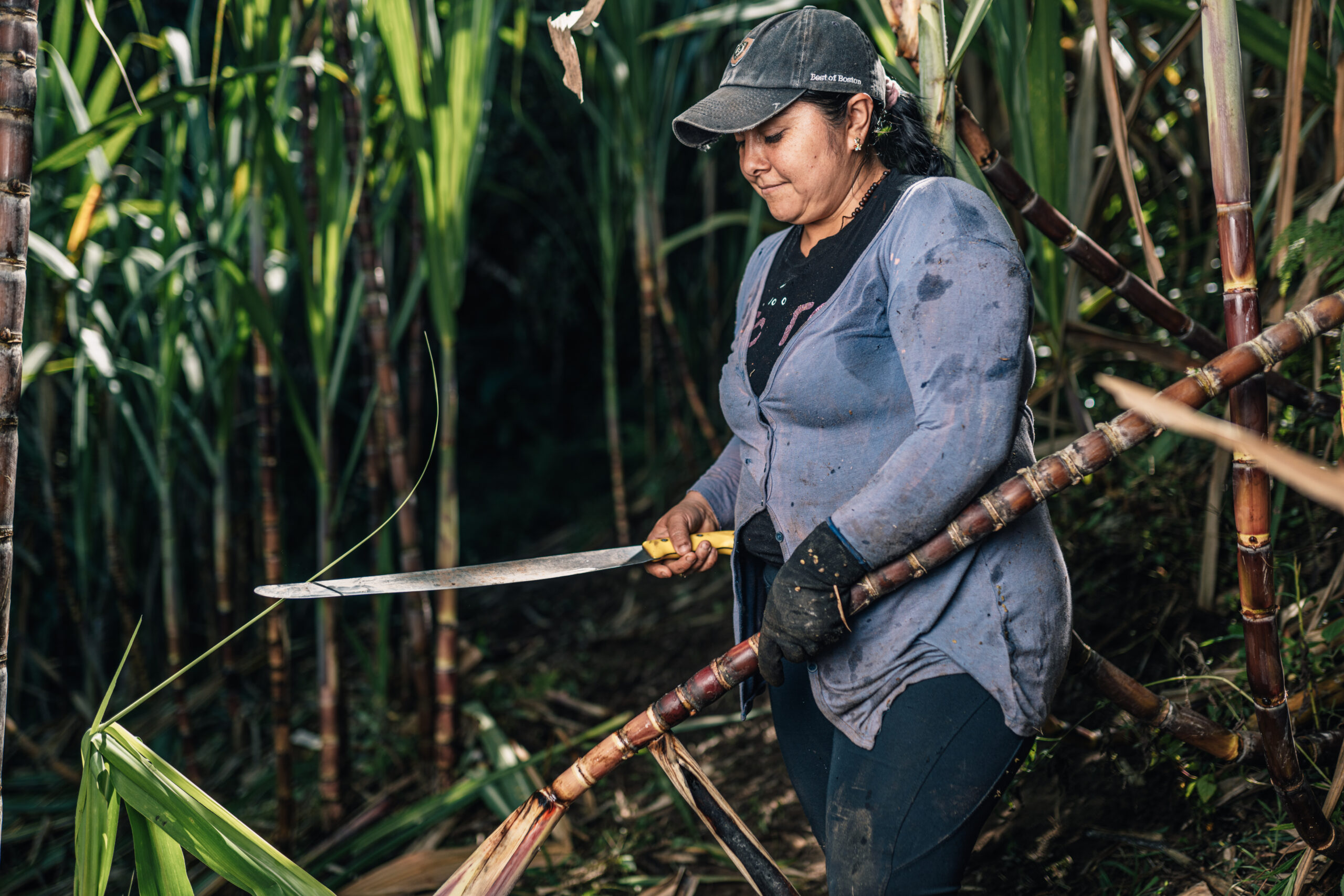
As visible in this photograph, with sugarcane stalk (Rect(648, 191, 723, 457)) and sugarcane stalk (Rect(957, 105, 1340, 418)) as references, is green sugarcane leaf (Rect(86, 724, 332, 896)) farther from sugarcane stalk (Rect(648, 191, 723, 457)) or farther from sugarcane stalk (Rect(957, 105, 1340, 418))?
sugarcane stalk (Rect(648, 191, 723, 457))

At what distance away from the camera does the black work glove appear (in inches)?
32.6

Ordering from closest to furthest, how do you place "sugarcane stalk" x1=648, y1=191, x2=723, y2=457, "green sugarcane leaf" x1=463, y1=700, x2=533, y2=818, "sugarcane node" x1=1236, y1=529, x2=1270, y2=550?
1. "sugarcane node" x1=1236, y1=529, x2=1270, y2=550
2. "green sugarcane leaf" x1=463, y1=700, x2=533, y2=818
3. "sugarcane stalk" x1=648, y1=191, x2=723, y2=457

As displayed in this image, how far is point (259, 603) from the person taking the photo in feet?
7.95

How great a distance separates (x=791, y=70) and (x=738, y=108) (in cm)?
6

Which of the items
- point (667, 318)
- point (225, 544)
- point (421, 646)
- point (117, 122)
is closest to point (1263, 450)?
A: point (117, 122)

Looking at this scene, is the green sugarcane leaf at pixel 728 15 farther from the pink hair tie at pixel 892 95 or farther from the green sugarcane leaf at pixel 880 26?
the pink hair tie at pixel 892 95

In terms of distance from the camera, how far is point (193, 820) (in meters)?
0.74

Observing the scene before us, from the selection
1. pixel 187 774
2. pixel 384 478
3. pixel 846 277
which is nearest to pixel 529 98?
pixel 384 478

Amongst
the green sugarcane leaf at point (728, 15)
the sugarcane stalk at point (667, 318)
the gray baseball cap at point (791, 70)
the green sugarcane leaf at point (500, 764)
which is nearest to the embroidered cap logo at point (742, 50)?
the gray baseball cap at point (791, 70)

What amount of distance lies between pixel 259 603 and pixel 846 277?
2055mm

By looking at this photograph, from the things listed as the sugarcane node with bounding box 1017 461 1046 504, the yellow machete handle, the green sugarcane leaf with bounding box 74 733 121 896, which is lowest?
the green sugarcane leaf with bounding box 74 733 121 896

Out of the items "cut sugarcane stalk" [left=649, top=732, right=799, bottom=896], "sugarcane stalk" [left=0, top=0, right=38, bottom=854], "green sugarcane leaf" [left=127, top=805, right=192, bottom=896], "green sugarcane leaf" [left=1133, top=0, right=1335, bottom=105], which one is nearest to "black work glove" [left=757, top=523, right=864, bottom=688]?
"cut sugarcane stalk" [left=649, top=732, right=799, bottom=896]

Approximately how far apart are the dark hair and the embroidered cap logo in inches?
5.5

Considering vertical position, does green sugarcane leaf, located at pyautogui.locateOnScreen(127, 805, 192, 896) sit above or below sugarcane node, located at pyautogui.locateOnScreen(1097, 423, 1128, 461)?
below
